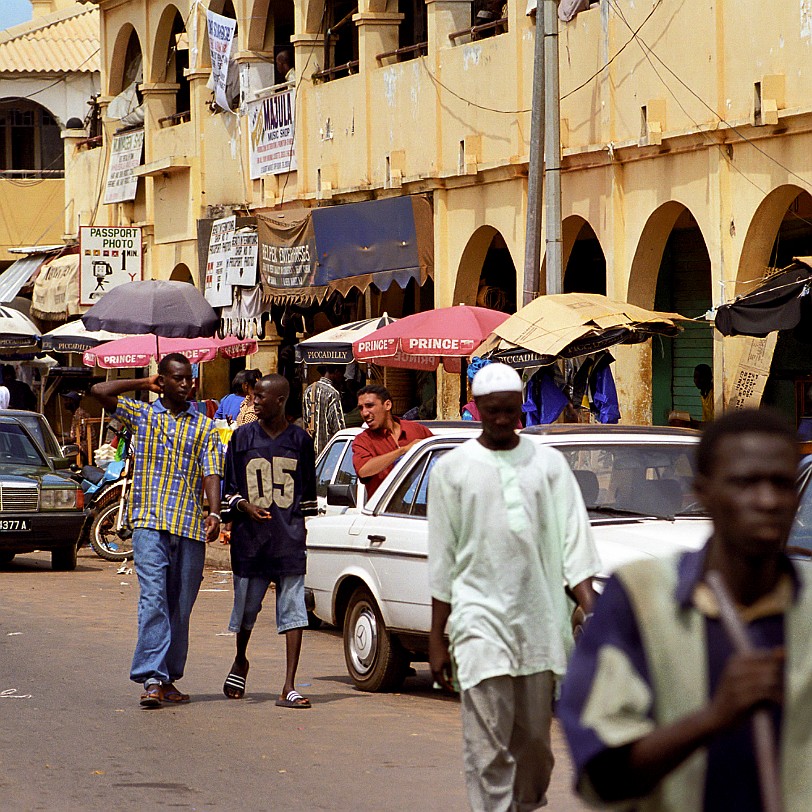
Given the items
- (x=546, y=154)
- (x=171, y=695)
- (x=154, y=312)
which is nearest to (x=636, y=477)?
(x=171, y=695)

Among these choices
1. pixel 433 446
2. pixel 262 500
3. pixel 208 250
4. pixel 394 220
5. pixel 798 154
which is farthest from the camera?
pixel 208 250

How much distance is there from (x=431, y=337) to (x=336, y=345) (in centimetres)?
363

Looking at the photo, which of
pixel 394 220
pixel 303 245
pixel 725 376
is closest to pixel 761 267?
pixel 725 376

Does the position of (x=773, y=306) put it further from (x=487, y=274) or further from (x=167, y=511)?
(x=487, y=274)

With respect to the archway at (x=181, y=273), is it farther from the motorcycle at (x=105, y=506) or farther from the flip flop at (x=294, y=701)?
the flip flop at (x=294, y=701)

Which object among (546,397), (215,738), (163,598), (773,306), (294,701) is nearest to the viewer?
(215,738)

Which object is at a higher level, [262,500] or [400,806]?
[262,500]

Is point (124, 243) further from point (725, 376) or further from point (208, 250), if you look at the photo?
point (725, 376)

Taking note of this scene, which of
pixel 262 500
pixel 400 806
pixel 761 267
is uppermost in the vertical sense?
pixel 761 267

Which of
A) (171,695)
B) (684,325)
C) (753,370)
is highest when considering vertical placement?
(684,325)

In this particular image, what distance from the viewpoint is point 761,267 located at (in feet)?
53.7

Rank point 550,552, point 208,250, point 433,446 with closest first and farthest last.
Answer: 1. point 550,552
2. point 433,446
3. point 208,250

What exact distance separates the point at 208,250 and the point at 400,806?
2101 cm

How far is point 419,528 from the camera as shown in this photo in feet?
30.8
